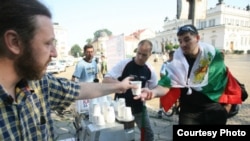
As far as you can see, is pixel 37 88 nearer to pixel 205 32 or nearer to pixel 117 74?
pixel 117 74

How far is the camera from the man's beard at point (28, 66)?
101 cm

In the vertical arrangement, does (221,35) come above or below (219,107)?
above

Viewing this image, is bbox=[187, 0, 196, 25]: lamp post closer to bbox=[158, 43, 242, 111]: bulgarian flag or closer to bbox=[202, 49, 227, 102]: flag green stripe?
bbox=[158, 43, 242, 111]: bulgarian flag

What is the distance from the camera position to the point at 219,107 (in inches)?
105

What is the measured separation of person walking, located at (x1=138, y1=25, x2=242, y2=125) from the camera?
258cm

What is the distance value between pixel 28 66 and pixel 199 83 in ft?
6.69

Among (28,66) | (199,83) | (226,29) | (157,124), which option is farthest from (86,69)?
(226,29)

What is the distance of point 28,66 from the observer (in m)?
1.03

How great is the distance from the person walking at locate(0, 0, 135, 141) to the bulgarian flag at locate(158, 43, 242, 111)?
1.78m

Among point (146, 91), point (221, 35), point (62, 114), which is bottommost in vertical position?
point (62, 114)

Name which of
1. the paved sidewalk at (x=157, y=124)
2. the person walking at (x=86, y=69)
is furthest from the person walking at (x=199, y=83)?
the person walking at (x=86, y=69)

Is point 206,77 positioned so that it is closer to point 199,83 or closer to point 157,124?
point 199,83

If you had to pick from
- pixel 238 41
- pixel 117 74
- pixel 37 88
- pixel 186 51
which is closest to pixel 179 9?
pixel 186 51

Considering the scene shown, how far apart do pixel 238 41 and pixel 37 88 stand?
65207 millimetres
